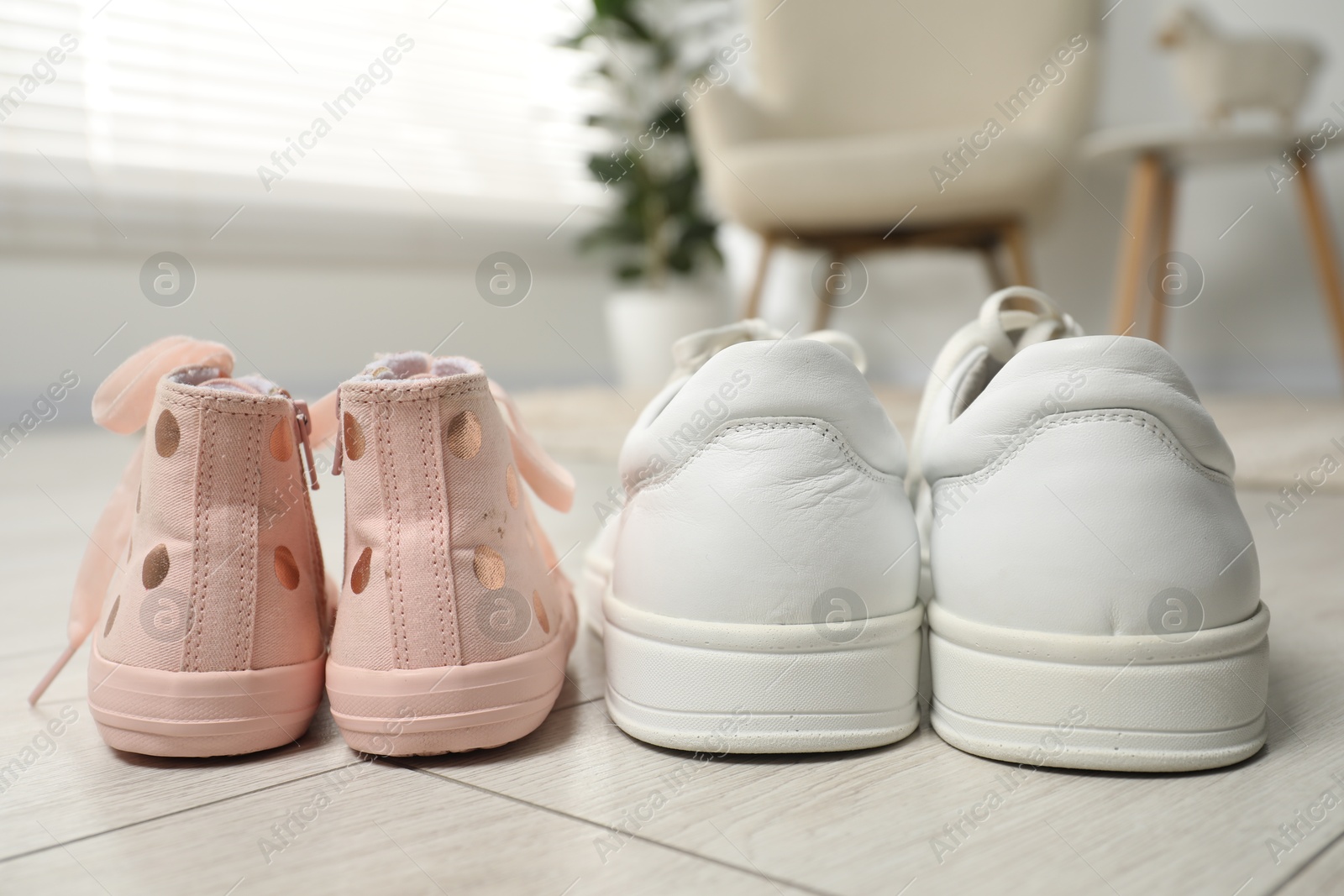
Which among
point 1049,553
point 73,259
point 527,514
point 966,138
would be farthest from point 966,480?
point 73,259

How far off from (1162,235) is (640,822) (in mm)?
2458

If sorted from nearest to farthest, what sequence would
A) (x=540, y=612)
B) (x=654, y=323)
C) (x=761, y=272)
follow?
(x=540, y=612)
(x=761, y=272)
(x=654, y=323)

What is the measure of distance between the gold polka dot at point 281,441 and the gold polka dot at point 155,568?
7 cm

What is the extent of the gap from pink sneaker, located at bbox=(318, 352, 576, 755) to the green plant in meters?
2.77

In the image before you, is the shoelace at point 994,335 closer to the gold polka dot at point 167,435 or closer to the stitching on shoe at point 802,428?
the stitching on shoe at point 802,428

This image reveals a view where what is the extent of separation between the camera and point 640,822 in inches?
17.6

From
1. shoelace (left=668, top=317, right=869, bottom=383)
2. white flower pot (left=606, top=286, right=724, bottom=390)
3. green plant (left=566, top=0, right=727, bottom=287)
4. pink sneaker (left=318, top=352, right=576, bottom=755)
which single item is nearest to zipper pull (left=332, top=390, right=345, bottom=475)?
pink sneaker (left=318, top=352, right=576, bottom=755)

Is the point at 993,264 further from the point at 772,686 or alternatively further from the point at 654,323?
the point at 772,686

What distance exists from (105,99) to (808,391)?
8.69ft

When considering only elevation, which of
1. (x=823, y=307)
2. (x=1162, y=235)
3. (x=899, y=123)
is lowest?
(x=823, y=307)

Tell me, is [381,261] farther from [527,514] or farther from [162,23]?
[527,514]

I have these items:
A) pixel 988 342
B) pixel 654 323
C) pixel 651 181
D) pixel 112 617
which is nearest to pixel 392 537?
pixel 112 617

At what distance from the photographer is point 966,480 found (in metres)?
0.54

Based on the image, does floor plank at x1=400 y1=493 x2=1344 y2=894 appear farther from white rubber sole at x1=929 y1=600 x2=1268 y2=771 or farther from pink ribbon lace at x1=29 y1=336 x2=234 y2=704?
pink ribbon lace at x1=29 y1=336 x2=234 y2=704
